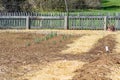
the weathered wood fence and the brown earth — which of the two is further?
the weathered wood fence

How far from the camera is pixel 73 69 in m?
13.2

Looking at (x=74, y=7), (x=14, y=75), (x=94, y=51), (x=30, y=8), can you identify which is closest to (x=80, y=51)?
(x=94, y=51)

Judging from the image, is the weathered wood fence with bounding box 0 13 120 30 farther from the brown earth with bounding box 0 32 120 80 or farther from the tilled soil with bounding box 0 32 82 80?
the brown earth with bounding box 0 32 120 80

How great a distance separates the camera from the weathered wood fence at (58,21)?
105ft

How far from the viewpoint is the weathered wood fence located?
1256 inches

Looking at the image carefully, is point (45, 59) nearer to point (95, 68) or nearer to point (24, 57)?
point (24, 57)

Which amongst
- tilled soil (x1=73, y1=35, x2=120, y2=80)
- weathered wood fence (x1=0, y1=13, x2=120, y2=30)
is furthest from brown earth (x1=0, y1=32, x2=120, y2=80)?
weathered wood fence (x1=0, y1=13, x2=120, y2=30)

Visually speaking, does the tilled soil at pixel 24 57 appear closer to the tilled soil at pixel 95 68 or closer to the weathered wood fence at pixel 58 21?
the tilled soil at pixel 95 68

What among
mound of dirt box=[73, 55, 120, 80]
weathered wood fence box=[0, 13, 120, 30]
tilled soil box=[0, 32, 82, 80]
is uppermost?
mound of dirt box=[73, 55, 120, 80]

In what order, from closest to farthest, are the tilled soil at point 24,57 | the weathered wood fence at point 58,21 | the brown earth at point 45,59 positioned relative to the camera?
the brown earth at point 45,59
the tilled soil at point 24,57
the weathered wood fence at point 58,21

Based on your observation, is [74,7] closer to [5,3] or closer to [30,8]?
[30,8]

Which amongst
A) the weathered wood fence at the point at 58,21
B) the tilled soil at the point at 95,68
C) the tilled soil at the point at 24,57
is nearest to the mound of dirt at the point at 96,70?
the tilled soil at the point at 95,68

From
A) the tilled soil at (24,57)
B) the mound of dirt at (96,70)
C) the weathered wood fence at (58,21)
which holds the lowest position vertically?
the weathered wood fence at (58,21)

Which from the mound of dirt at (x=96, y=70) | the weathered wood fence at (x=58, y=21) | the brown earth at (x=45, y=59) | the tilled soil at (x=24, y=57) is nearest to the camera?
the mound of dirt at (x=96, y=70)
